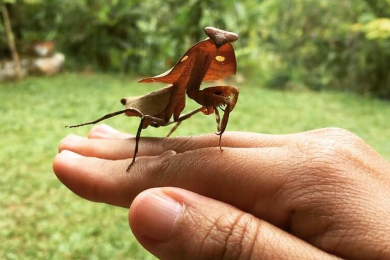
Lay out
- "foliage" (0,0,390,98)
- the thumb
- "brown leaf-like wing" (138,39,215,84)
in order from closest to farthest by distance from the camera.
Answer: the thumb → "brown leaf-like wing" (138,39,215,84) → "foliage" (0,0,390,98)

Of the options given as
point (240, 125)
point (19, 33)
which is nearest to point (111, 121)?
point (240, 125)

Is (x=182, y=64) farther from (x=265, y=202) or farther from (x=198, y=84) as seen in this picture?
(x=265, y=202)

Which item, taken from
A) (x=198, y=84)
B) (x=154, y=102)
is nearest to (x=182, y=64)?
(x=198, y=84)

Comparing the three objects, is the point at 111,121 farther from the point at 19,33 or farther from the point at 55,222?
the point at 19,33

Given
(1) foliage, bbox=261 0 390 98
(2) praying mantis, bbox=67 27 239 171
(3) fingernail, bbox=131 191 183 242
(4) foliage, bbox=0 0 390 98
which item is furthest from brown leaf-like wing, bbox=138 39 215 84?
(4) foliage, bbox=0 0 390 98

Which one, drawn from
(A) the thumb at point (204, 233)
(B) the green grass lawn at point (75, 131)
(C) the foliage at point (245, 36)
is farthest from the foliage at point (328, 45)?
(A) the thumb at point (204, 233)

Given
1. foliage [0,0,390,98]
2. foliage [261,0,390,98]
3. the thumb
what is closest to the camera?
the thumb

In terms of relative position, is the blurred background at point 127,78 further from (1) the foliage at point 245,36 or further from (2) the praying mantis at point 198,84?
(2) the praying mantis at point 198,84

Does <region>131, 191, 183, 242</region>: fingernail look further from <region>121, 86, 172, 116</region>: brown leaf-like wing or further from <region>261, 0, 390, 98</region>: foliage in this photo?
<region>261, 0, 390, 98</region>: foliage
